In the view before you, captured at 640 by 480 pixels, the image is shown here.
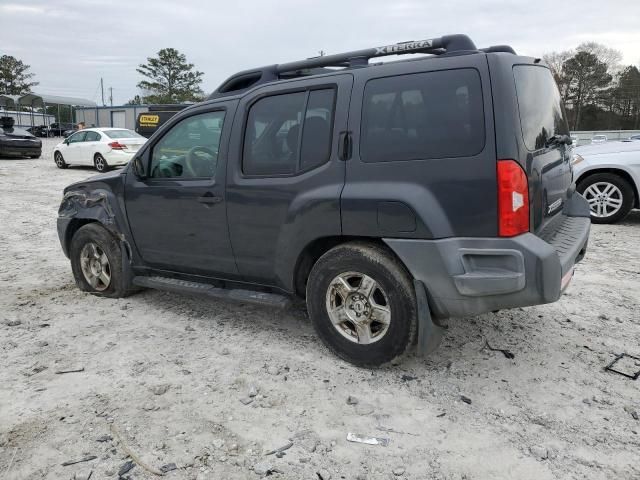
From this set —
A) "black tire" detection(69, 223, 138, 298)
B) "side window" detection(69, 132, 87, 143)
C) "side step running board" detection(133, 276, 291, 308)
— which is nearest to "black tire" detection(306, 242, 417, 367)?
"side step running board" detection(133, 276, 291, 308)

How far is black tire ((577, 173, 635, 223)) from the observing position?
775 cm

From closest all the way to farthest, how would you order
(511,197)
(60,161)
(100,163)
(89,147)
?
(511,197), (100,163), (89,147), (60,161)

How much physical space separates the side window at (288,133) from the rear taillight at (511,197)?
44.8 inches

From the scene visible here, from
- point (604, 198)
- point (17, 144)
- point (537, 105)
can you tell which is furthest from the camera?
point (17, 144)

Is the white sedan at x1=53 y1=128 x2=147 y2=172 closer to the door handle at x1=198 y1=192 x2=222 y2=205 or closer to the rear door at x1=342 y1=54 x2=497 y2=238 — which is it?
the door handle at x1=198 y1=192 x2=222 y2=205

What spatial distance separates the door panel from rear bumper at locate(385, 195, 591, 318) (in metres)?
0.59

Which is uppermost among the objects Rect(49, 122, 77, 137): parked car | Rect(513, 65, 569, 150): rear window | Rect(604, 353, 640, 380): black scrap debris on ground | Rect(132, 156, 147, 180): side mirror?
Rect(49, 122, 77, 137): parked car

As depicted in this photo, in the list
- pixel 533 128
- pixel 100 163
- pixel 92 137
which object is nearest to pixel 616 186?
pixel 533 128

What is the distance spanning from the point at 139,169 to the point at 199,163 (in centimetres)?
69

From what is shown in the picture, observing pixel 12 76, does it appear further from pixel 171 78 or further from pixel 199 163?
pixel 199 163

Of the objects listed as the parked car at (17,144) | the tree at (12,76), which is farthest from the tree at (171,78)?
the parked car at (17,144)

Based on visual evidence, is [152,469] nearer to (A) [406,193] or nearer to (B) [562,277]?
(A) [406,193]

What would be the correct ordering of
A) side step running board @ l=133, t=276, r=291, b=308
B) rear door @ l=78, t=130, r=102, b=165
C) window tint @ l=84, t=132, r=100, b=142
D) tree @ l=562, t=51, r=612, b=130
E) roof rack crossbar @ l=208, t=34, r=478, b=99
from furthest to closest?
tree @ l=562, t=51, r=612, b=130 → window tint @ l=84, t=132, r=100, b=142 → rear door @ l=78, t=130, r=102, b=165 → side step running board @ l=133, t=276, r=291, b=308 → roof rack crossbar @ l=208, t=34, r=478, b=99

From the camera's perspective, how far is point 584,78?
55.7m
